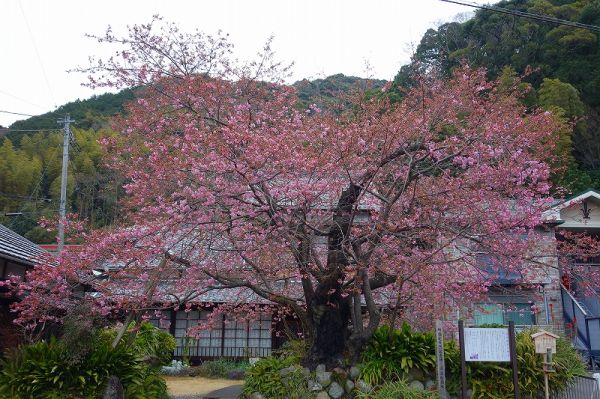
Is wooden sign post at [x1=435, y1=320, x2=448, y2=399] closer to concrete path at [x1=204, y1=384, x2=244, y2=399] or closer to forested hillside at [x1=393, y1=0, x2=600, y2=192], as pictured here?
concrete path at [x1=204, y1=384, x2=244, y2=399]

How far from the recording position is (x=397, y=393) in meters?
7.44

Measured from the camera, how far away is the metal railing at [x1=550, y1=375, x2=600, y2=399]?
309 inches

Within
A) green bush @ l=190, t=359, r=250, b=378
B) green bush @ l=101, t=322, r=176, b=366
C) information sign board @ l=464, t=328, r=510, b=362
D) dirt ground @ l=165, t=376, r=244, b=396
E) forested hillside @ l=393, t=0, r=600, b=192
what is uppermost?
forested hillside @ l=393, t=0, r=600, b=192

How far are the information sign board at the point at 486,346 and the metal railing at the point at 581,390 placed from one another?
1.51m

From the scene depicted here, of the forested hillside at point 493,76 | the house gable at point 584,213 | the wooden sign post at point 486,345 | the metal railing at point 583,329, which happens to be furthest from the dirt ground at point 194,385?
the forested hillside at point 493,76

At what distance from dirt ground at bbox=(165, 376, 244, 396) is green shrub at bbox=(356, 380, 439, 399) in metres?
5.73

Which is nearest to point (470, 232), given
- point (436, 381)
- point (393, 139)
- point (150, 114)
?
point (393, 139)

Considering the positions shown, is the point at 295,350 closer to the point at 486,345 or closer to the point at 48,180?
the point at 486,345

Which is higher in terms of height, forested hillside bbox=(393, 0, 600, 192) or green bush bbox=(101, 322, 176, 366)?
forested hillside bbox=(393, 0, 600, 192)

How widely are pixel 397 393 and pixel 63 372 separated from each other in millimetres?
5054

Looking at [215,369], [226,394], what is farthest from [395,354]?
[215,369]

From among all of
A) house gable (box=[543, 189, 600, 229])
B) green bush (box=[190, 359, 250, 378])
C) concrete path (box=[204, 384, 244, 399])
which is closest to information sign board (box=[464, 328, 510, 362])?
concrete path (box=[204, 384, 244, 399])

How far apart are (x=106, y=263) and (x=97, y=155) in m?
21.8

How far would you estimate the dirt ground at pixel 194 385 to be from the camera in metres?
12.2
